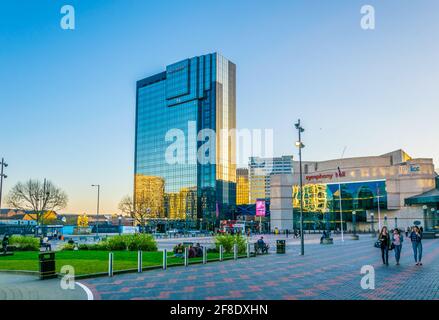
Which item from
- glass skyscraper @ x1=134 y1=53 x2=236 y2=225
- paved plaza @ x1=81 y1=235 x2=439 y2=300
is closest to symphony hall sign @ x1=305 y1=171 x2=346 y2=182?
glass skyscraper @ x1=134 y1=53 x2=236 y2=225

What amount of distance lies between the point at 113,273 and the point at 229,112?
12368 cm

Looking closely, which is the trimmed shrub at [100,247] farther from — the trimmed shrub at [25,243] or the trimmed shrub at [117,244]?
the trimmed shrub at [25,243]

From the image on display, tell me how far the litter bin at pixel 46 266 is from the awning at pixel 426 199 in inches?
2625

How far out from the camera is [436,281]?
12.9 meters

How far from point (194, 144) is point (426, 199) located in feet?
262

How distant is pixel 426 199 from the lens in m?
67.9

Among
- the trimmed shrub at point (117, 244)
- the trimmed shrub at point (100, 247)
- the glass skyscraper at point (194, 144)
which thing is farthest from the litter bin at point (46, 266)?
the glass skyscraper at point (194, 144)

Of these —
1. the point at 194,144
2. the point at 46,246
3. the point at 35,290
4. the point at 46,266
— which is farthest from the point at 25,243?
the point at 194,144

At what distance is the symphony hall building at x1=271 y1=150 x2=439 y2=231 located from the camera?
3017 inches

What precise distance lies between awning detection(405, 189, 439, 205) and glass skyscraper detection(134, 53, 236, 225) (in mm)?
68085

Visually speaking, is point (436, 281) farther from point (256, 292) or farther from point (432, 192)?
point (432, 192)

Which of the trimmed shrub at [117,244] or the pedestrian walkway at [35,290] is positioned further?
the trimmed shrub at [117,244]

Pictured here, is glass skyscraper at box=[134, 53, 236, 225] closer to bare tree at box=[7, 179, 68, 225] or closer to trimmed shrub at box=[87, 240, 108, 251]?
bare tree at box=[7, 179, 68, 225]

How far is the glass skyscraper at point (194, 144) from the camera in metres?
131
